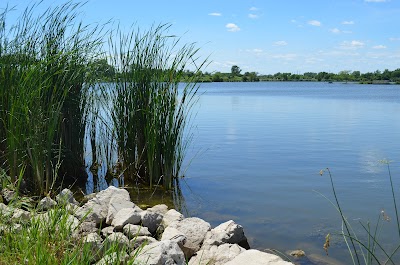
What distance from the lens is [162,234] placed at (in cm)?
456

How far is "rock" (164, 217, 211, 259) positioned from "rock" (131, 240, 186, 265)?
68cm

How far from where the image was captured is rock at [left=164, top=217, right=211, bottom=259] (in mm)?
4441

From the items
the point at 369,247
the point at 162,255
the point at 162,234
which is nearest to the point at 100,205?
the point at 162,234

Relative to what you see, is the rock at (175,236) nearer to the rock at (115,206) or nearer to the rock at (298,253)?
the rock at (115,206)

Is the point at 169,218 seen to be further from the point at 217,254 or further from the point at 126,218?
the point at 217,254

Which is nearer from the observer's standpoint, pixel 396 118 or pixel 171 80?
pixel 171 80

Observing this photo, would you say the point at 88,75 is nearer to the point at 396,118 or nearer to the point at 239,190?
the point at 239,190

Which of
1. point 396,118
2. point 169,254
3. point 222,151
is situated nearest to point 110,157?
point 222,151

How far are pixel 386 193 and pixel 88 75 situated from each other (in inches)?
180

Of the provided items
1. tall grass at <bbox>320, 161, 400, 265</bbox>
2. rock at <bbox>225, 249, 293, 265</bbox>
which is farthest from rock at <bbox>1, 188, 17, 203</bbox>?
tall grass at <bbox>320, 161, 400, 265</bbox>

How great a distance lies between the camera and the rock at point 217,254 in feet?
13.3

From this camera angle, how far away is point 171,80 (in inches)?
266

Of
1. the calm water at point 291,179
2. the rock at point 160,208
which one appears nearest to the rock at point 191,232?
the calm water at point 291,179

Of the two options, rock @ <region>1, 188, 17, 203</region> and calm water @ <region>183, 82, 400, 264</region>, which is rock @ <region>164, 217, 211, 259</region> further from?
rock @ <region>1, 188, 17, 203</region>
